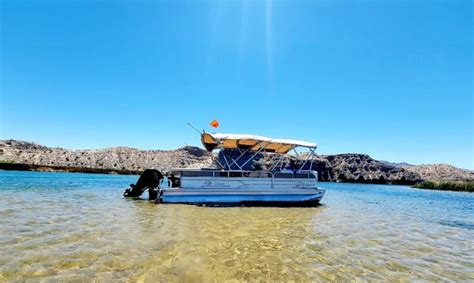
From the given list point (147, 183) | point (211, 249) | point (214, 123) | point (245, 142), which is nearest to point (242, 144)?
point (245, 142)

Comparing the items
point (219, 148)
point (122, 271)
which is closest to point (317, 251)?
point (122, 271)

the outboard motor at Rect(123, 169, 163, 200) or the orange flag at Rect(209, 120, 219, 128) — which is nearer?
the orange flag at Rect(209, 120, 219, 128)

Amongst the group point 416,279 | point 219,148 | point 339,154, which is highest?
point 339,154

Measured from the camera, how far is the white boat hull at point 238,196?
72.6 ft

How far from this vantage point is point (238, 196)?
2284cm

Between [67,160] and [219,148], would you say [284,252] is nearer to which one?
[219,148]

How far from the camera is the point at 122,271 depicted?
6.82m

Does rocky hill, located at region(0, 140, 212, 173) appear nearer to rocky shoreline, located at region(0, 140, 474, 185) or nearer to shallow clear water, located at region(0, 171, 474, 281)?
rocky shoreline, located at region(0, 140, 474, 185)

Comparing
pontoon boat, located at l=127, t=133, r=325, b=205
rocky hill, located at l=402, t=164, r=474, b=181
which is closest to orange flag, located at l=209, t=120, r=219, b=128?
pontoon boat, located at l=127, t=133, r=325, b=205

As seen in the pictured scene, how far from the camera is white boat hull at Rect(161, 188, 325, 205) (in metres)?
22.1

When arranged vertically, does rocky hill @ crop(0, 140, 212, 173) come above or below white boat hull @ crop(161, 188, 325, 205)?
above

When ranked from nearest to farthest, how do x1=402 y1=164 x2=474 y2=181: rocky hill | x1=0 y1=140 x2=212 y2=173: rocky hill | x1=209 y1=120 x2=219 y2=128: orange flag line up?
x1=209 y1=120 x2=219 y2=128: orange flag
x1=0 y1=140 x2=212 y2=173: rocky hill
x1=402 y1=164 x2=474 y2=181: rocky hill

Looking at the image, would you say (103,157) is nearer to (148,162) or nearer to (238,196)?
(148,162)

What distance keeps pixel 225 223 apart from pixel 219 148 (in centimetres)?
1038
